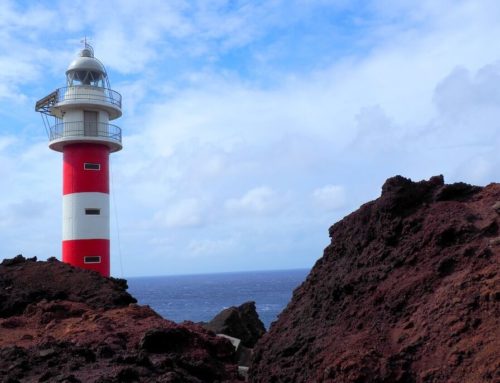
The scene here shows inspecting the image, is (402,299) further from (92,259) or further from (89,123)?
(89,123)

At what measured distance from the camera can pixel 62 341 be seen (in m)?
8.78

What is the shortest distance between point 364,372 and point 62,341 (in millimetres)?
5753

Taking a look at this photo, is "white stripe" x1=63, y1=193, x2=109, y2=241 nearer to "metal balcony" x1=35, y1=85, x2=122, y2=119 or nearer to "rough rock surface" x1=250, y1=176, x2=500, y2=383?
"metal balcony" x1=35, y1=85, x2=122, y2=119

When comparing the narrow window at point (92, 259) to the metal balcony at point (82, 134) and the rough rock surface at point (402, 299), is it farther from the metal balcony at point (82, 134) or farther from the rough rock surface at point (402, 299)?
the rough rock surface at point (402, 299)

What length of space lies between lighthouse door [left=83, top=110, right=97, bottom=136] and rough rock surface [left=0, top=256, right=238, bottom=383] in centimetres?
738

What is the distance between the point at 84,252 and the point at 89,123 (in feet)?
14.9

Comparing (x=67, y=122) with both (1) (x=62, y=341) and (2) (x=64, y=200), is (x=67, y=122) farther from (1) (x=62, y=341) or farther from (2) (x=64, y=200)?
(1) (x=62, y=341)

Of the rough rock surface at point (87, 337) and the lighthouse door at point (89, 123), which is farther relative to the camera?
the lighthouse door at point (89, 123)

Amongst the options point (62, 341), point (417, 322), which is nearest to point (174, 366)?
point (62, 341)

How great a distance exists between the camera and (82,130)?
798 inches

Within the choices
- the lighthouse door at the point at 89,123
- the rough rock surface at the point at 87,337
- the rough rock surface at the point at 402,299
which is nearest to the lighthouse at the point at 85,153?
the lighthouse door at the point at 89,123

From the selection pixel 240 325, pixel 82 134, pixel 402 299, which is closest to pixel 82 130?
pixel 82 134

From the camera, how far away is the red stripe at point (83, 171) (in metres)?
19.7

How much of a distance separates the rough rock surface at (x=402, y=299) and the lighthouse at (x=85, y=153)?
14348 mm
